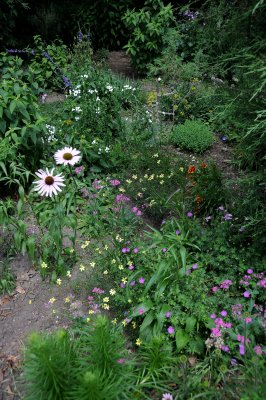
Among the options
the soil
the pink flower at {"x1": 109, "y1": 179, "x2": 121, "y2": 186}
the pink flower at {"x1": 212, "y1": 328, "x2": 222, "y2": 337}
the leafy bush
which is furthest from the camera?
the leafy bush

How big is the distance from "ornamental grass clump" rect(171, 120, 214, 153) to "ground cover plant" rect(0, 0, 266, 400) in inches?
0.7

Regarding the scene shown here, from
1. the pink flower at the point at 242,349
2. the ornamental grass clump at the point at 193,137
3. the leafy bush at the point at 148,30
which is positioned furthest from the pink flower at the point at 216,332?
the leafy bush at the point at 148,30

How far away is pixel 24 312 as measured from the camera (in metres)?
3.45

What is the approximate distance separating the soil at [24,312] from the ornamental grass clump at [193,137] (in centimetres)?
233

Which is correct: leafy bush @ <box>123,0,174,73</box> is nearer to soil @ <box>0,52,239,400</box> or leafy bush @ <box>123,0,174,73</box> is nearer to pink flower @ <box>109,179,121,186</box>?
pink flower @ <box>109,179,121,186</box>

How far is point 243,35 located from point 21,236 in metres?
2.33

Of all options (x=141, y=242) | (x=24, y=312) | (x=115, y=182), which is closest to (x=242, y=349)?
(x=141, y=242)

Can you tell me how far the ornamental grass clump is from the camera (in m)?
5.27

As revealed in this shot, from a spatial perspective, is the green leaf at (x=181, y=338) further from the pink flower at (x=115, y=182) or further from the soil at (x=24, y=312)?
the pink flower at (x=115, y=182)

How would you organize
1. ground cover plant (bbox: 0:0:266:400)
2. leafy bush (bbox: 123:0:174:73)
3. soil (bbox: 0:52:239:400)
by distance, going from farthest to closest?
leafy bush (bbox: 123:0:174:73) → soil (bbox: 0:52:239:400) → ground cover plant (bbox: 0:0:266:400)

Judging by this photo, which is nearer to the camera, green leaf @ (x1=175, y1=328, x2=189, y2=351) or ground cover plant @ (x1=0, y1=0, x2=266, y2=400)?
ground cover plant @ (x1=0, y1=0, x2=266, y2=400)

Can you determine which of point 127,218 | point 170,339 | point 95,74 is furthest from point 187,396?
point 95,74

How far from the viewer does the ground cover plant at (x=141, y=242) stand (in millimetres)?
2521

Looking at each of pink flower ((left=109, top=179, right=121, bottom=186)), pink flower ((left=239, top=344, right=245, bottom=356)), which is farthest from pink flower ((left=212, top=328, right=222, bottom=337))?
pink flower ((left=109, top=179, right=121, bottom=186))
